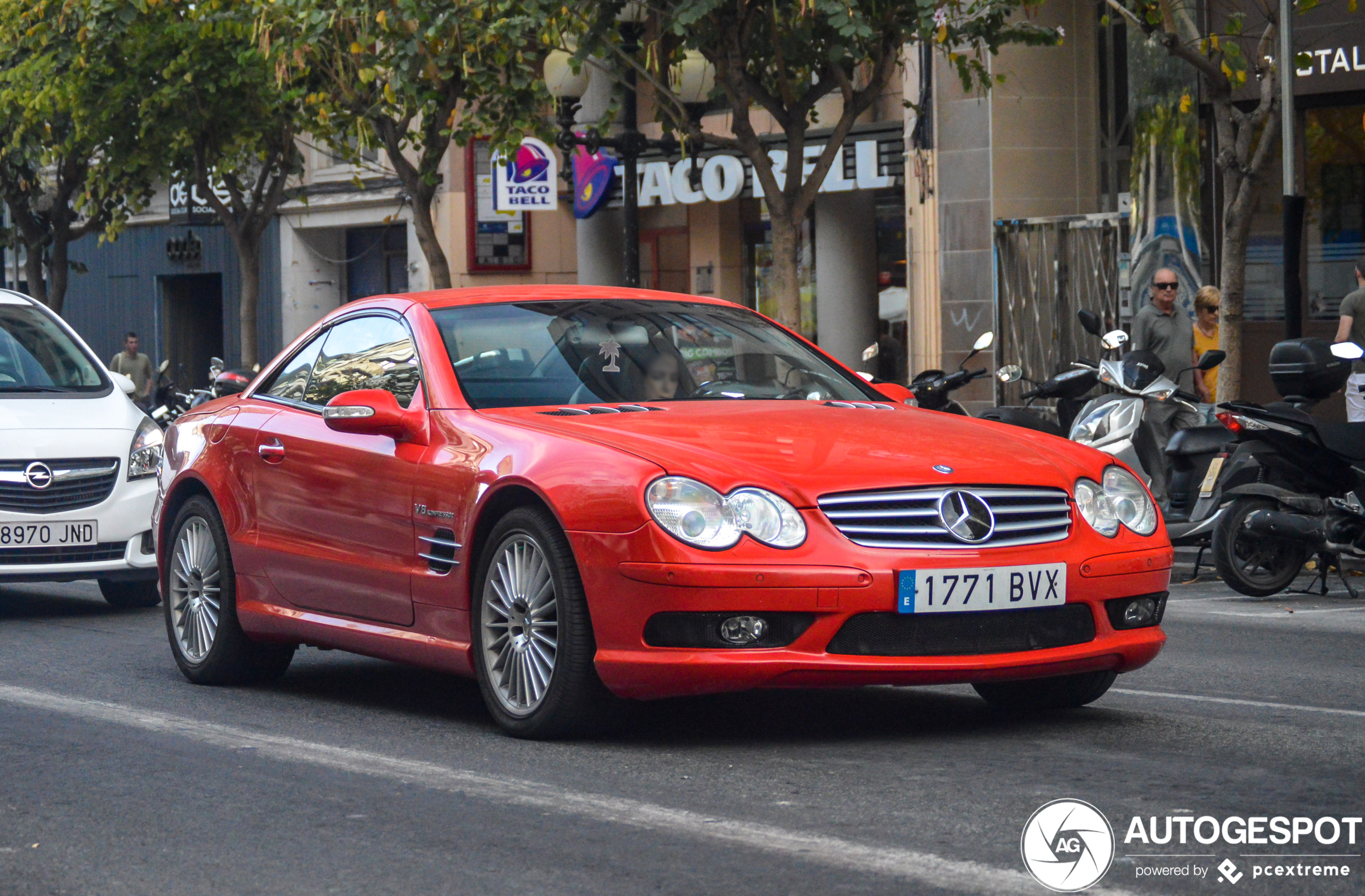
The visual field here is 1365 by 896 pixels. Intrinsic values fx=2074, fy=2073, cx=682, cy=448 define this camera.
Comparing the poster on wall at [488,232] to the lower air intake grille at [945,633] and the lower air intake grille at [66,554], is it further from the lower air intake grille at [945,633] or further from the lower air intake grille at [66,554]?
the lower air intake grille at [945,633]

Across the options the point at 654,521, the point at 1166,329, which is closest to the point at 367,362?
the point at 654,521

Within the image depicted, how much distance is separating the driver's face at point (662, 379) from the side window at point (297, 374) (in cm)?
150

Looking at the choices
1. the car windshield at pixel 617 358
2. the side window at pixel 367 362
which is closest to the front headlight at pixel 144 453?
the side window at pixel 367 362

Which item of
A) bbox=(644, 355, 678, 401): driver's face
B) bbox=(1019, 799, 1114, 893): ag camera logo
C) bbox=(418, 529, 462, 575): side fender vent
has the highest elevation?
bbox=(644, 355, 678, 401): driver's face

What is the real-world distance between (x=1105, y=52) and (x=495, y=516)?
17.6 m

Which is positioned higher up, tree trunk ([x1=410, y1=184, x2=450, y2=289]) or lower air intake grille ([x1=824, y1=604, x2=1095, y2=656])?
tree trunk ([x1=410, y1=184, x2=450, y2=289])

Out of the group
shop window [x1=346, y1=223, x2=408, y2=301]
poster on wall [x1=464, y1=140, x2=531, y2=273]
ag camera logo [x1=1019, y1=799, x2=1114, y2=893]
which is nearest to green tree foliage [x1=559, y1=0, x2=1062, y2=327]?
ag camera logo [x1=1019, y1=799, x2=1114, y2=893]

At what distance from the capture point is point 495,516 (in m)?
6.32

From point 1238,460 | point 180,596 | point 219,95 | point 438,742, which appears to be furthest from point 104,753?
point 219,95

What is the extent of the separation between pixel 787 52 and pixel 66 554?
8574 millimetres

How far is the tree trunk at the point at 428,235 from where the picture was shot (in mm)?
21859

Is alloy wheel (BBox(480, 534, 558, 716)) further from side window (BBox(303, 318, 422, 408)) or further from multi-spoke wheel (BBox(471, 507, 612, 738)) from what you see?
side window (BBox(303, 318, 422, 408))

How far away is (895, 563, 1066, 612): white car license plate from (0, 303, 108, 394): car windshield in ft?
23.6

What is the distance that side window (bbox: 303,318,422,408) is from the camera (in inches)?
279
